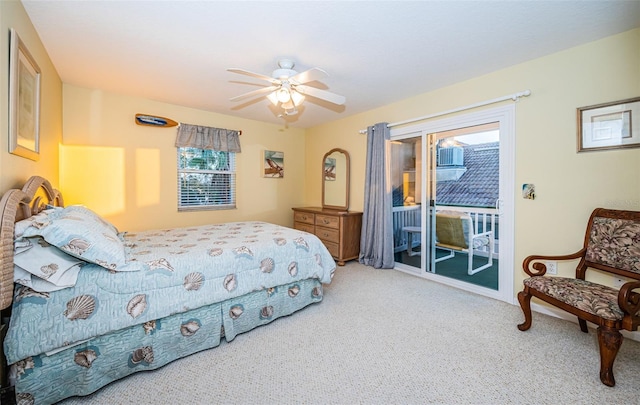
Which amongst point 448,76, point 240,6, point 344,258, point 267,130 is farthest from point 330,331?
point 267,130

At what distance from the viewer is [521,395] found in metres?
1.51

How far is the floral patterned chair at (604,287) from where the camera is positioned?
1.59 meters

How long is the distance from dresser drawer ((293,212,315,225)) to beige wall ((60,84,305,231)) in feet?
2.12

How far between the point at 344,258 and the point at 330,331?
6.13ft

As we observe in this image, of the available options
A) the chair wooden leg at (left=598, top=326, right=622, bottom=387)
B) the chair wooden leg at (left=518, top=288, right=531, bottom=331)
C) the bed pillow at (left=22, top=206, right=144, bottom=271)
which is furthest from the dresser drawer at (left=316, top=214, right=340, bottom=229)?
the chair wooden leg at (left=598, top=326, right=622, bottom=387)

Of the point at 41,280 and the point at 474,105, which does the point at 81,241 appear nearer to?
the point at 41,280

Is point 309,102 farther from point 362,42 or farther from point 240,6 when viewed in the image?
point 240,6

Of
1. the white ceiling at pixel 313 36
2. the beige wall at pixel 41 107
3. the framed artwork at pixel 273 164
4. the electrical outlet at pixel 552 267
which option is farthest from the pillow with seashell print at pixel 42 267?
the electrical outlet at pixel 552 267

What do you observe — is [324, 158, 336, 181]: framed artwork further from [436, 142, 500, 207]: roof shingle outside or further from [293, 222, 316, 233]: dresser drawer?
[436, 142, 500, 207]: roof shingle outside

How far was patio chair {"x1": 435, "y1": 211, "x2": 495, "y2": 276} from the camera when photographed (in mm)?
3238

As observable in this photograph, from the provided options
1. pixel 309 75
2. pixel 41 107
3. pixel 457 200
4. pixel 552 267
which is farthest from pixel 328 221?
pixel 41 107

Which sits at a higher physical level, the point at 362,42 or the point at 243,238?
the point at 362,42

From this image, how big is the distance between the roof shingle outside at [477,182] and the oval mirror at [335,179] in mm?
1598

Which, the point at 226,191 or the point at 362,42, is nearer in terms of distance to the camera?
the point at 362,42
